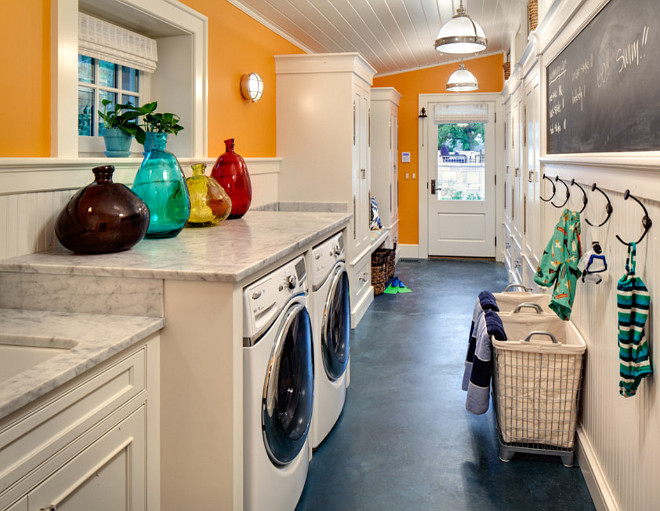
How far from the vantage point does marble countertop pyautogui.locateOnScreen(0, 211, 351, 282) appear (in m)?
1.63

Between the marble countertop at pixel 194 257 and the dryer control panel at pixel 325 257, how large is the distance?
62mm

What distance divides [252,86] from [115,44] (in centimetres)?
127

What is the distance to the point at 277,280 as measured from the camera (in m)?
1.93

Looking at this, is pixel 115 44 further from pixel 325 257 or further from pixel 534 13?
pixel 534 13

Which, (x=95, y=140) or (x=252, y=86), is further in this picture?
(x=252, y=86)

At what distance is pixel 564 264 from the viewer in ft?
8.18

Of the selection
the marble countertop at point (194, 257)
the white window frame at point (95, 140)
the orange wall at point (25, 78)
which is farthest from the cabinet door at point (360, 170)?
the orange wall at point (25, 78)

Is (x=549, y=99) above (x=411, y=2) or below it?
below

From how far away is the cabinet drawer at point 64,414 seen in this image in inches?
42.6

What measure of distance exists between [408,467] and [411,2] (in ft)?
11.9

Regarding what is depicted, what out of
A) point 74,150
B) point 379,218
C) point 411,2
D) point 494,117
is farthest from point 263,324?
point 494,117

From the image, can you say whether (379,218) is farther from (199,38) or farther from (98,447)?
(98,447)

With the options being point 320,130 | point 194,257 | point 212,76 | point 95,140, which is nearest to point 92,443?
point 194,257

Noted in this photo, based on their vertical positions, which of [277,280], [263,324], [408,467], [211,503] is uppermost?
[277,280]
